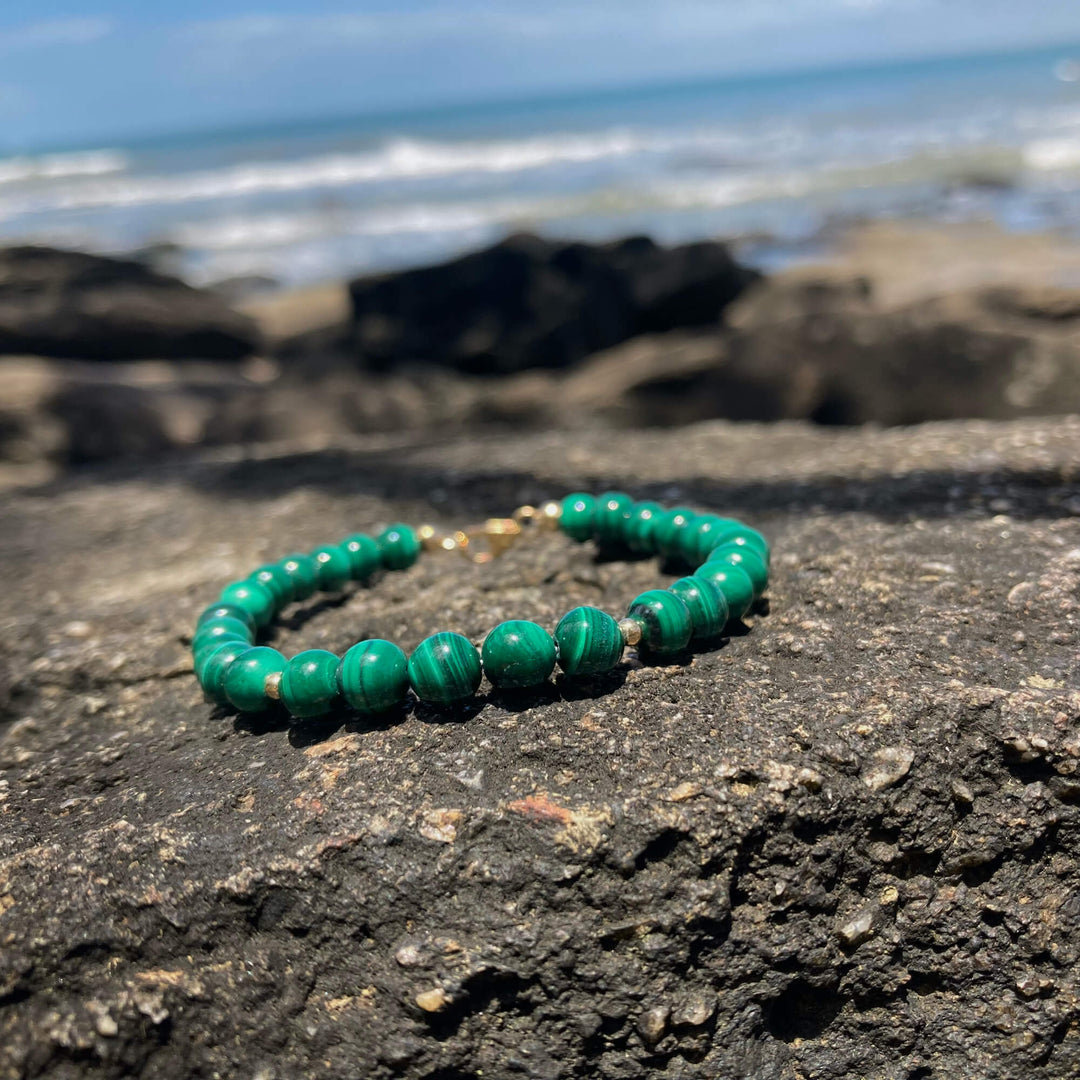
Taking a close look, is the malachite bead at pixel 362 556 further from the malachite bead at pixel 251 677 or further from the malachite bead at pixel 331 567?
the malachite bead at pixel 251 677

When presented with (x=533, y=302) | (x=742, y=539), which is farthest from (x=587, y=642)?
(x=533, y=302)

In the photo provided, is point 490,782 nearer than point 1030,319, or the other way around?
point 490,782

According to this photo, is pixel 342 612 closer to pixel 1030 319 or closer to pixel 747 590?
pixel 747 590

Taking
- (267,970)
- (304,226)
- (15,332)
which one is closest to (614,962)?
(267,970)

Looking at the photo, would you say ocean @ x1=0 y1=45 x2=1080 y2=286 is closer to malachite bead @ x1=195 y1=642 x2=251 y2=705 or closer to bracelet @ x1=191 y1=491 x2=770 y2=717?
bracelet @ x1=191 y1=491 x2=770 y2=717

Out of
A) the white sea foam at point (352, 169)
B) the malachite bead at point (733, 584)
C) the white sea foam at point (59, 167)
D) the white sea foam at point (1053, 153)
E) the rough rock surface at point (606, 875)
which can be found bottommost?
the rough rock surface at point (606, 875)

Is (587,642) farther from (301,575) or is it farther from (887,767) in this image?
(301,575)

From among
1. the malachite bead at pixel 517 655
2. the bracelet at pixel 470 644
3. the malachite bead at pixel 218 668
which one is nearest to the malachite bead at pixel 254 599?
the bracelet at pixel 470 644
